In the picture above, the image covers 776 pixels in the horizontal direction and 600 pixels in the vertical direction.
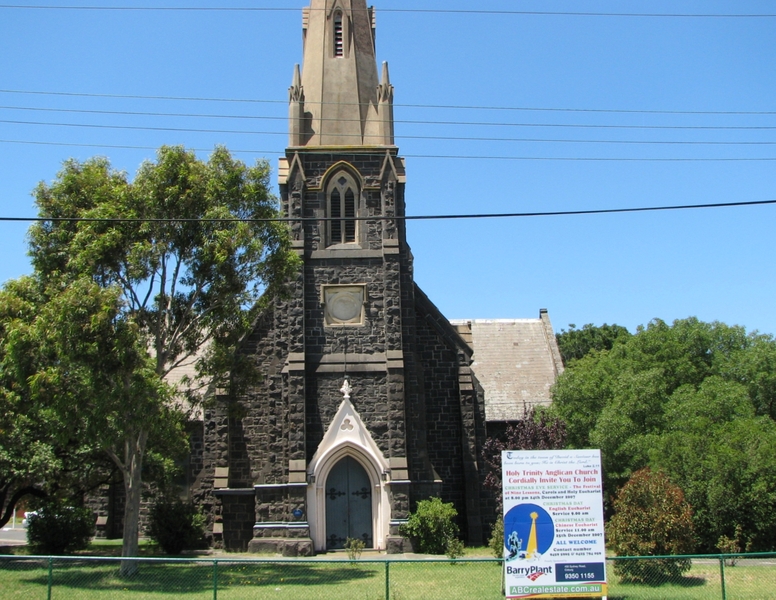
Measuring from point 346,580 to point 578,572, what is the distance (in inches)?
245

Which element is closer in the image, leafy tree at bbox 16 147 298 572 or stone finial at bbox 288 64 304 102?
leafy tree at bbox 16 147 298 572

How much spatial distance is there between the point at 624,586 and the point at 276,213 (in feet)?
38.3

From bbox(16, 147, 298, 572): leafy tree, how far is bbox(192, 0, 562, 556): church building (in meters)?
2.22

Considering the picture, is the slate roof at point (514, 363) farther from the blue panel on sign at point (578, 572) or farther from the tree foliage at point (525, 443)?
the blue panel on sign at point (578, 572)

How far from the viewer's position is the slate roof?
1375 inches

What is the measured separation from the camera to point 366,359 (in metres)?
25.3

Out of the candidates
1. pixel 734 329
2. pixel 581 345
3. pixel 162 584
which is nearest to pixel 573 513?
pixel 162 584

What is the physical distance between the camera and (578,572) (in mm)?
13859

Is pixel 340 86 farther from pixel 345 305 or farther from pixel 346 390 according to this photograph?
pixel 346 390

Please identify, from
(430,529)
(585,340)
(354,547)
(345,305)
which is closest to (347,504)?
(430,529)

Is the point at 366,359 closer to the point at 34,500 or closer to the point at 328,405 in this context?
the point at 328,405

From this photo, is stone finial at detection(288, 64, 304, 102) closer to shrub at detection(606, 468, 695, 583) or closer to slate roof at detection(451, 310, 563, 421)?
slate roof at detection(451, 310, 563, 421)

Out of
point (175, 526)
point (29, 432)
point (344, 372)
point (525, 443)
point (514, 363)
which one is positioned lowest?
point (175, 526)

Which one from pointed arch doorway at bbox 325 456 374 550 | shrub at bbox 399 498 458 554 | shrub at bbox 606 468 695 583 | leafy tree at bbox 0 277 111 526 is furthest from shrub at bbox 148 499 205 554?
shrub at bbox 606 468 695 583
